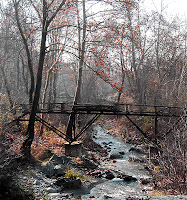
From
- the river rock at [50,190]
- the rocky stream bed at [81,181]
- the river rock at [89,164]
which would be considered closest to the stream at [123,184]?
the rocky stream bed at [81,181]

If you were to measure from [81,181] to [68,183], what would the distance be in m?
0.82

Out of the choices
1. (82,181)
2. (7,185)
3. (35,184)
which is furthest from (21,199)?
(82,181)

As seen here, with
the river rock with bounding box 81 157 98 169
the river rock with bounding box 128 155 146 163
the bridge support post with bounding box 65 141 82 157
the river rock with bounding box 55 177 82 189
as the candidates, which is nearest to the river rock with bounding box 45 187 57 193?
the river rock with bounding box 55 177 82 189

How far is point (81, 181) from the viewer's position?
862 cm

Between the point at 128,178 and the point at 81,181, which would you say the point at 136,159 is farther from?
the point at 81,181

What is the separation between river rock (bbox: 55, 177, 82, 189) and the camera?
25.9ft

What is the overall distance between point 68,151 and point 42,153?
1.31 metres

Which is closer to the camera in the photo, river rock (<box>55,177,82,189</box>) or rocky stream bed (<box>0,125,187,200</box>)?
rocky stream bed (<box>0,125,187,200</box>)

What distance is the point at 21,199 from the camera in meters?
5.83

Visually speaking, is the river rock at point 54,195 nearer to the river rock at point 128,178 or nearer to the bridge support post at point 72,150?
the river rock at point 128,178

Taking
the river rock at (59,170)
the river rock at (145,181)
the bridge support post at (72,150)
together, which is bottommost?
the river rock at (145,181)

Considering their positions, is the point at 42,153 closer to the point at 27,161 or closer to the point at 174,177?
the point at 27,161

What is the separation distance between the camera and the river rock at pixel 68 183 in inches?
311

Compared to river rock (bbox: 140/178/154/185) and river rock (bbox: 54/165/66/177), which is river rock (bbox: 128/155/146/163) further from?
river rock (bbox: 54/165/66/177)
